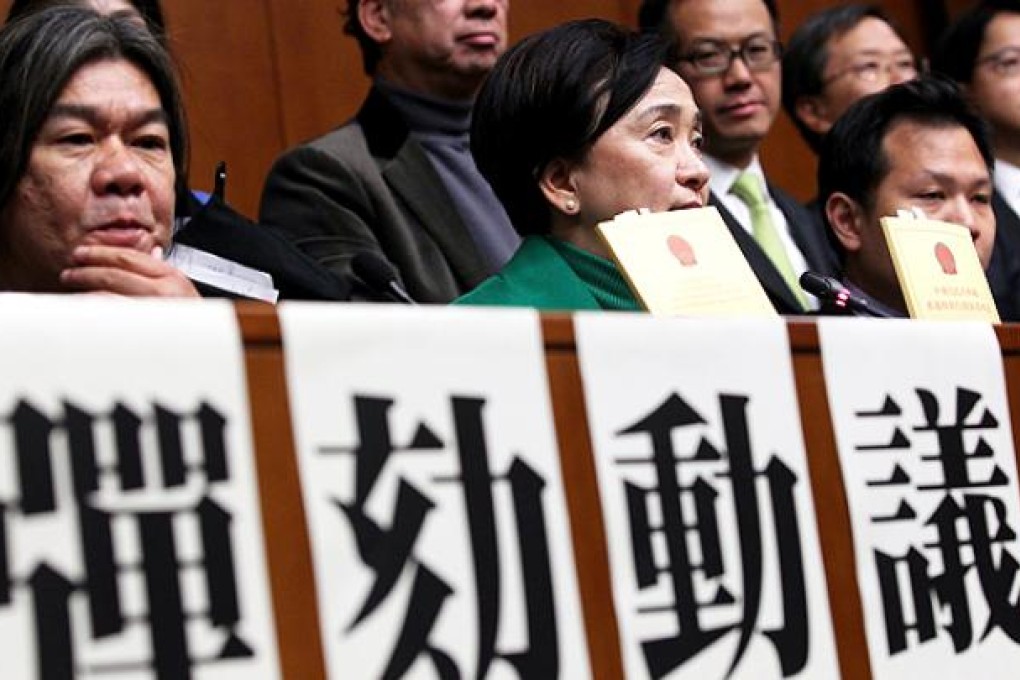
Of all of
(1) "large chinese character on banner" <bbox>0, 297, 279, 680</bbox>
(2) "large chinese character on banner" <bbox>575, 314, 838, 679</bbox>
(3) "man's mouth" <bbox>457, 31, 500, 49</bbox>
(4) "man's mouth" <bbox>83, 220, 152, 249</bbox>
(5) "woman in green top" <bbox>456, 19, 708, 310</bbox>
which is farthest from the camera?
(3) "man's mouth" <bbox>457, 31, 500, 49</bbox>

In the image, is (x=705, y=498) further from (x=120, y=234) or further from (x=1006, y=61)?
(x=1006, y=61)

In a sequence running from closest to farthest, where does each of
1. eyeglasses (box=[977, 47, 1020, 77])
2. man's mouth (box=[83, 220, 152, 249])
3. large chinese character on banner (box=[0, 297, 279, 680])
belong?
1. large chinese character on banner (box=[0, 297, 279, 680])
2. man's mouth (box=[83, 220, 152, 249])
3. eyeglasses (box=[977, 47, 1020, 77])

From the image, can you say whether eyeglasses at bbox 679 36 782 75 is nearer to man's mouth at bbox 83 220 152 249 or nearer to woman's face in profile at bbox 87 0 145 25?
woman's face in profile at bbox 87 0 145 25

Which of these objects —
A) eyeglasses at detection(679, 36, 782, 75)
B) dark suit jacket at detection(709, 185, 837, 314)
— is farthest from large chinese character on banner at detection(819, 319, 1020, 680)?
eyeglasses at detection(679, 36, 782, 75)

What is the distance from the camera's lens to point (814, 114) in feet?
10.2

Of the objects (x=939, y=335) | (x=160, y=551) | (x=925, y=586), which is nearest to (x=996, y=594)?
(x=925, y=586)

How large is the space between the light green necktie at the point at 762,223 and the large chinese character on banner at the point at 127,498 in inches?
60.0

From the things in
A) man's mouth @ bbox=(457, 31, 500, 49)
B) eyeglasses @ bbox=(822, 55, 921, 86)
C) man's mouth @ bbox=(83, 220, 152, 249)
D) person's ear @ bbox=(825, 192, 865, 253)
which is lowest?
man's mouth @ bbox=(83, 220, 152, 249)

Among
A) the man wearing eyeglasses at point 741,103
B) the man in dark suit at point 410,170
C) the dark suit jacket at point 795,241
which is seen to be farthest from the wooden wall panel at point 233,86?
the dark suit jacket at point 795,241

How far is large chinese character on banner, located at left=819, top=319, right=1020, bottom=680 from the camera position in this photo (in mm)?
1393

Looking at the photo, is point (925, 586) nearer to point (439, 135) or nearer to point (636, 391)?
point (636, 391)

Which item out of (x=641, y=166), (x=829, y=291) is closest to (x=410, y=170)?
(x=641, y=166)

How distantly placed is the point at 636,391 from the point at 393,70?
51.8 inches

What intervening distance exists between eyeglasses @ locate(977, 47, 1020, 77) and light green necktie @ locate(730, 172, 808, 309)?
0.55 meters
